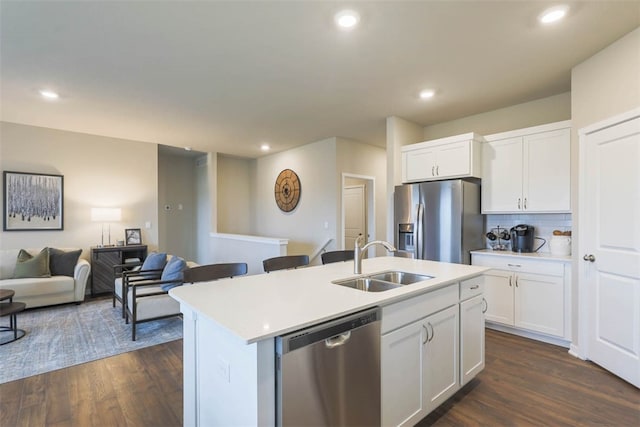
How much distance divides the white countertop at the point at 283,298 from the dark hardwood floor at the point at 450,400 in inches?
34.8

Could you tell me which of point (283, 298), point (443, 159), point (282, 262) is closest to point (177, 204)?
point (282, 262)

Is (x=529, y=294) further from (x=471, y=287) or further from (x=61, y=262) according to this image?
(x=61, y=262)

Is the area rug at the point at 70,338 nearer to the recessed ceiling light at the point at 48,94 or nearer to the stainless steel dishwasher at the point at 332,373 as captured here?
the stainless steel dishwasher at the point at 332,373

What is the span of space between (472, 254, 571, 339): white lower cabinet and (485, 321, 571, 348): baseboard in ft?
0.24

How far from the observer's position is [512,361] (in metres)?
2.74

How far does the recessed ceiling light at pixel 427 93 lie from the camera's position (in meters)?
3.45

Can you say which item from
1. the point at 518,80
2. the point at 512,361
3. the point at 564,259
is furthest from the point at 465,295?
the point at 518,80

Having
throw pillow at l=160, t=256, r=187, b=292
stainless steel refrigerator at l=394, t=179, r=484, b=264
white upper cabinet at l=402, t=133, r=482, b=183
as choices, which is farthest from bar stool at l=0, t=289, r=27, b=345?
white upper cabinet at l=402, t=133, r=482, b=183

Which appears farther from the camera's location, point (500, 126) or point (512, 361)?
point (500, 126)

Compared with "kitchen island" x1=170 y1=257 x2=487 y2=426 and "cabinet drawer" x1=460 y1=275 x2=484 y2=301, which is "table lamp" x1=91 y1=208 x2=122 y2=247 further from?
"cabinet drawer" x1=460 y1=275 x2=484 y2=301

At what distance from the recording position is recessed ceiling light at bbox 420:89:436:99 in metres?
3.45

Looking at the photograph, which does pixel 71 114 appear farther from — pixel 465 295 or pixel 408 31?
pixel 465 295

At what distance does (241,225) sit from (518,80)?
6.13m

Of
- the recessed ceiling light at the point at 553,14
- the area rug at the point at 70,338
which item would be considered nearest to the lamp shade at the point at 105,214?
the area rug at the point at 70,338
